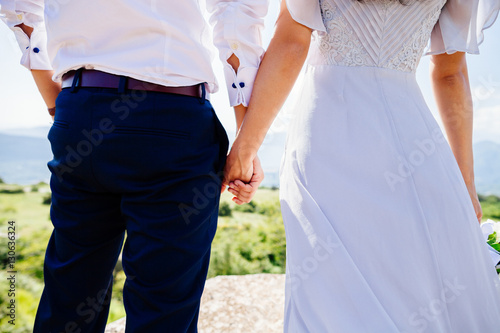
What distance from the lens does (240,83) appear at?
142 centimetres

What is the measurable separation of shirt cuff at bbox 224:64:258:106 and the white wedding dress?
0.22 metres

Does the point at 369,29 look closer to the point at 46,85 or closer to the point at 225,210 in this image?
the point at 46,85

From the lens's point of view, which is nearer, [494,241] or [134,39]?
[134,39]

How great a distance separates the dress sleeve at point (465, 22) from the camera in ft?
4.74

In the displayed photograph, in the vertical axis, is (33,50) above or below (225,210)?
above

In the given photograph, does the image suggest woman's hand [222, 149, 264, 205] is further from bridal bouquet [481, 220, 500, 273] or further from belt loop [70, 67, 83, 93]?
bridal bouquet [481, 220, 500, 273]

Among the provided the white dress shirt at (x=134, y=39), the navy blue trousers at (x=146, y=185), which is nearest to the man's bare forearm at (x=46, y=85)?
the white dress shirt at (x=134, y=39)

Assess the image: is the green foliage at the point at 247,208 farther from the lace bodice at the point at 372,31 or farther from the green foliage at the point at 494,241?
the lace bodice at the point at 372,31

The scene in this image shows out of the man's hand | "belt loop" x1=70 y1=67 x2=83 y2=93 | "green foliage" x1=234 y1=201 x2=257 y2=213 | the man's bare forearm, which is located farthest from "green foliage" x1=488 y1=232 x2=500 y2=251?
"green foliage" x1=234 y1=201 x2=257 y2=213

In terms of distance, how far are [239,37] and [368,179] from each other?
75 centimetres

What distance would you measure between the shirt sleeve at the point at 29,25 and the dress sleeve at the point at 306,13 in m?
1.17

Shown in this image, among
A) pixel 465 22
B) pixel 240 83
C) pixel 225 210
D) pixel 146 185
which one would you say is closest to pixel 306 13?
pixel 240 83

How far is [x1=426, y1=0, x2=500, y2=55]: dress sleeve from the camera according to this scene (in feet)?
4.74

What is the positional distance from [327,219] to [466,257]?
0.52 meters
